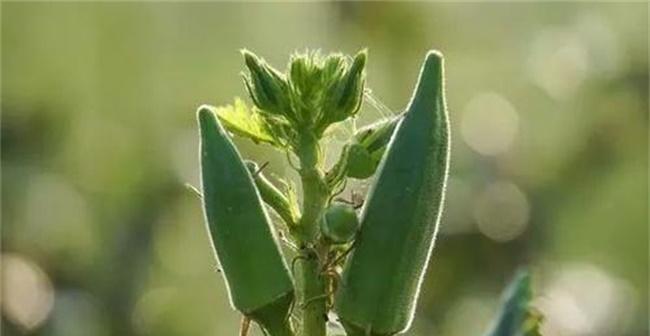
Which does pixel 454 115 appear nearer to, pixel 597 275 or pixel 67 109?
pixel 597 275

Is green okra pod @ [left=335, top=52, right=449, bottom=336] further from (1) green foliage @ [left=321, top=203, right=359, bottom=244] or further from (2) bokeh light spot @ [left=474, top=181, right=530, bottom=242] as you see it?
(2) bokeh light spot @ [left=474, top=181, right=530, bottom=242]

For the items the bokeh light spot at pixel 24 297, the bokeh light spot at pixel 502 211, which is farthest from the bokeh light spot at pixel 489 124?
the bokeh light spot at pixel 24 297

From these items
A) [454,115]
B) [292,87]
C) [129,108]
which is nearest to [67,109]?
[129,108]

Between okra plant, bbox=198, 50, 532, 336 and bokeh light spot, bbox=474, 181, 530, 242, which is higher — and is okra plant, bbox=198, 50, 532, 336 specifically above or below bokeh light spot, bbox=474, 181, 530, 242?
above

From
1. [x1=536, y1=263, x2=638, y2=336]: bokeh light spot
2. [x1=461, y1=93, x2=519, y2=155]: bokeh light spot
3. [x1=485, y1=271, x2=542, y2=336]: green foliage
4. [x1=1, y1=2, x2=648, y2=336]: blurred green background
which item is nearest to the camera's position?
[x1=485, y1=271, x2=542, y2=336]: green foliage

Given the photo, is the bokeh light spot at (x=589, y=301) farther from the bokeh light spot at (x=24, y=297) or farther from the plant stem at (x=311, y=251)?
the plant stem at (x=311, y=251)

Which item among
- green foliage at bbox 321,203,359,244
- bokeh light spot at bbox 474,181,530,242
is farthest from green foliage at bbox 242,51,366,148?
bokeh light spot at bbox 474,181,530,242
